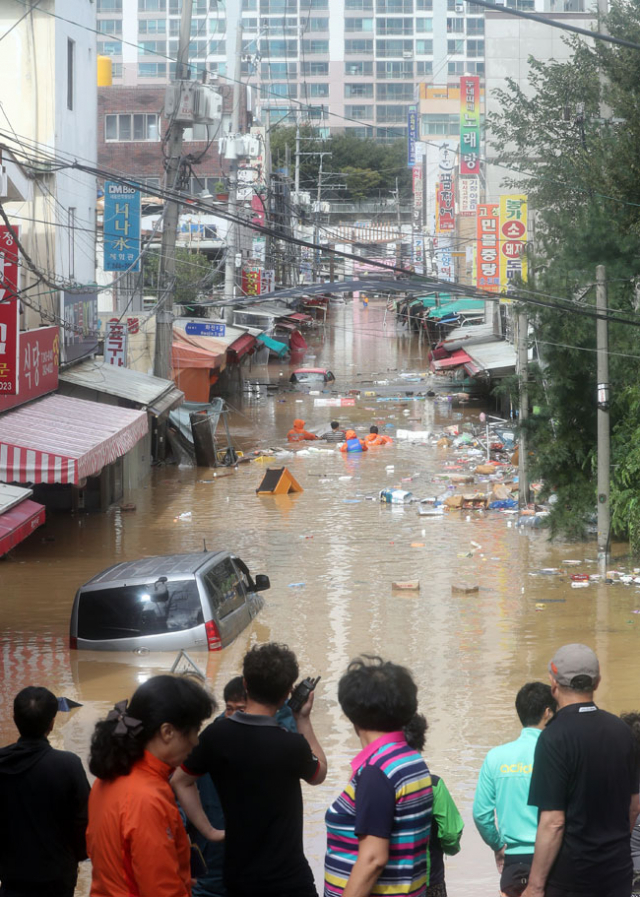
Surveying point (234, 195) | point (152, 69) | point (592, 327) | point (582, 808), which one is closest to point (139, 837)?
point (582, 808)

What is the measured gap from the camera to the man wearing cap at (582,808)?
3.93m

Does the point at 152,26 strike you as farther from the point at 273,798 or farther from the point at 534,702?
the point at 273,798

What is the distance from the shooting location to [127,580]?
37.2ft

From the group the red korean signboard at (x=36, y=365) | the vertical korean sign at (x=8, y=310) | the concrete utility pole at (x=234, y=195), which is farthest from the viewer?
the concrete utility pole at (x=234, y=195)

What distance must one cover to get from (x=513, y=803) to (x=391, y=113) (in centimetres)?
14541

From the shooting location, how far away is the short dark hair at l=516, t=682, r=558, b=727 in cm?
479

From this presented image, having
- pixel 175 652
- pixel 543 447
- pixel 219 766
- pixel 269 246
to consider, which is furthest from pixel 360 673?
pixel 269 246

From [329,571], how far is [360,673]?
14.2 m

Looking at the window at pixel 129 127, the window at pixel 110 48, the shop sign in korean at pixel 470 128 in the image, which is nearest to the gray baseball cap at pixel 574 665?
the shop sign in korean at pixel 470 128

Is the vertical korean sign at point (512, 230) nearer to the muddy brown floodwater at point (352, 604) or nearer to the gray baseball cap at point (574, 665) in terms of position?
the muddy brown floodwater at point (352, 604)

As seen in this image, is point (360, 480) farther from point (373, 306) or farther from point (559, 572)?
point (373, 306)

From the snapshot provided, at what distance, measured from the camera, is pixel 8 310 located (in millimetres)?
14641

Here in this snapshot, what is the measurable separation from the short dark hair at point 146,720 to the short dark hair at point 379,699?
52 cm

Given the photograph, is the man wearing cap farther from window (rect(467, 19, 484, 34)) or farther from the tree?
window (rect(467, 19, 484, 34))
